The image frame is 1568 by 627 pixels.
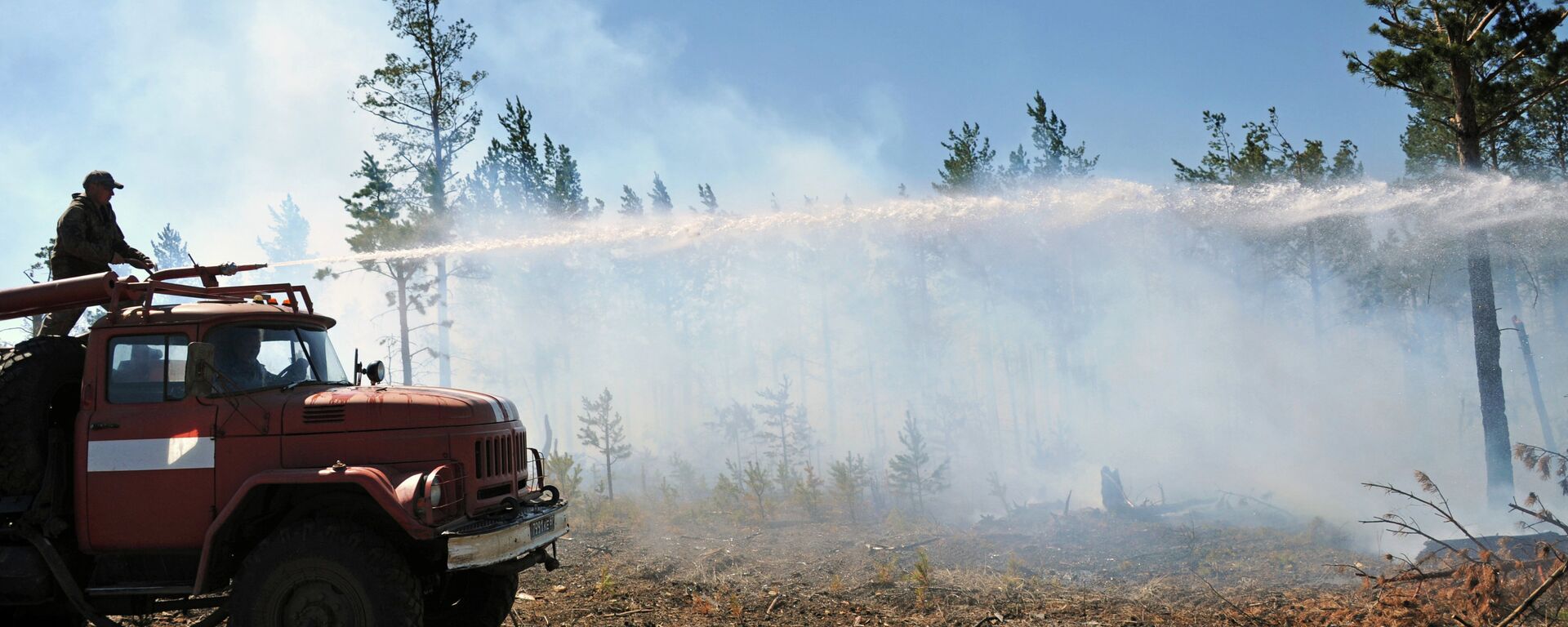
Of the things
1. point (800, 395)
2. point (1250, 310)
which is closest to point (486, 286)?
point (800, 395)

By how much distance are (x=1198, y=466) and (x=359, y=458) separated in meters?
27.9

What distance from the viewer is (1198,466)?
2855 cm

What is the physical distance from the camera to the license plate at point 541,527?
22.5ft

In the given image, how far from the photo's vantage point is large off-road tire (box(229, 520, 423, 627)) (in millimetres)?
6164

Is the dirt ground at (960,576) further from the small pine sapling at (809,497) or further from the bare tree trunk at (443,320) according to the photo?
the bare tree trunk at (443,320)

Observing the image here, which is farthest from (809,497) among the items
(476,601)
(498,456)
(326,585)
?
(326,585)

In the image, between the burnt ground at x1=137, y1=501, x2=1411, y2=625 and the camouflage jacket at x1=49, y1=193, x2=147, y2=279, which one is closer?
the camouflage jacket at x1=49, y1=193, x2=147, y2=279

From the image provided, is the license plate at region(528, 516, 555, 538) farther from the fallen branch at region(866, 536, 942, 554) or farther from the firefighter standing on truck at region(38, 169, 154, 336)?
the fallen branch at region(866, 536, 942, 554)

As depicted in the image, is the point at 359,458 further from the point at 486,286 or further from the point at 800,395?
the point at 800,395

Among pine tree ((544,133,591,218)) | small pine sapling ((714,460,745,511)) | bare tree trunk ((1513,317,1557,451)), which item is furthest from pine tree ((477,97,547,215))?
bare tree trunk ((1513,317,1557,451))

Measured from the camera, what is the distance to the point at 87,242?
8648 mm

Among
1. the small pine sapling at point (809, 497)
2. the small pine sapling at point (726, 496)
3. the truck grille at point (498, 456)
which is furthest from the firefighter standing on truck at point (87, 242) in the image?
the small pine sapling at point (809, 497)

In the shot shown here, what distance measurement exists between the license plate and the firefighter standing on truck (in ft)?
16.5

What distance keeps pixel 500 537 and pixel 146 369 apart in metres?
3.32
